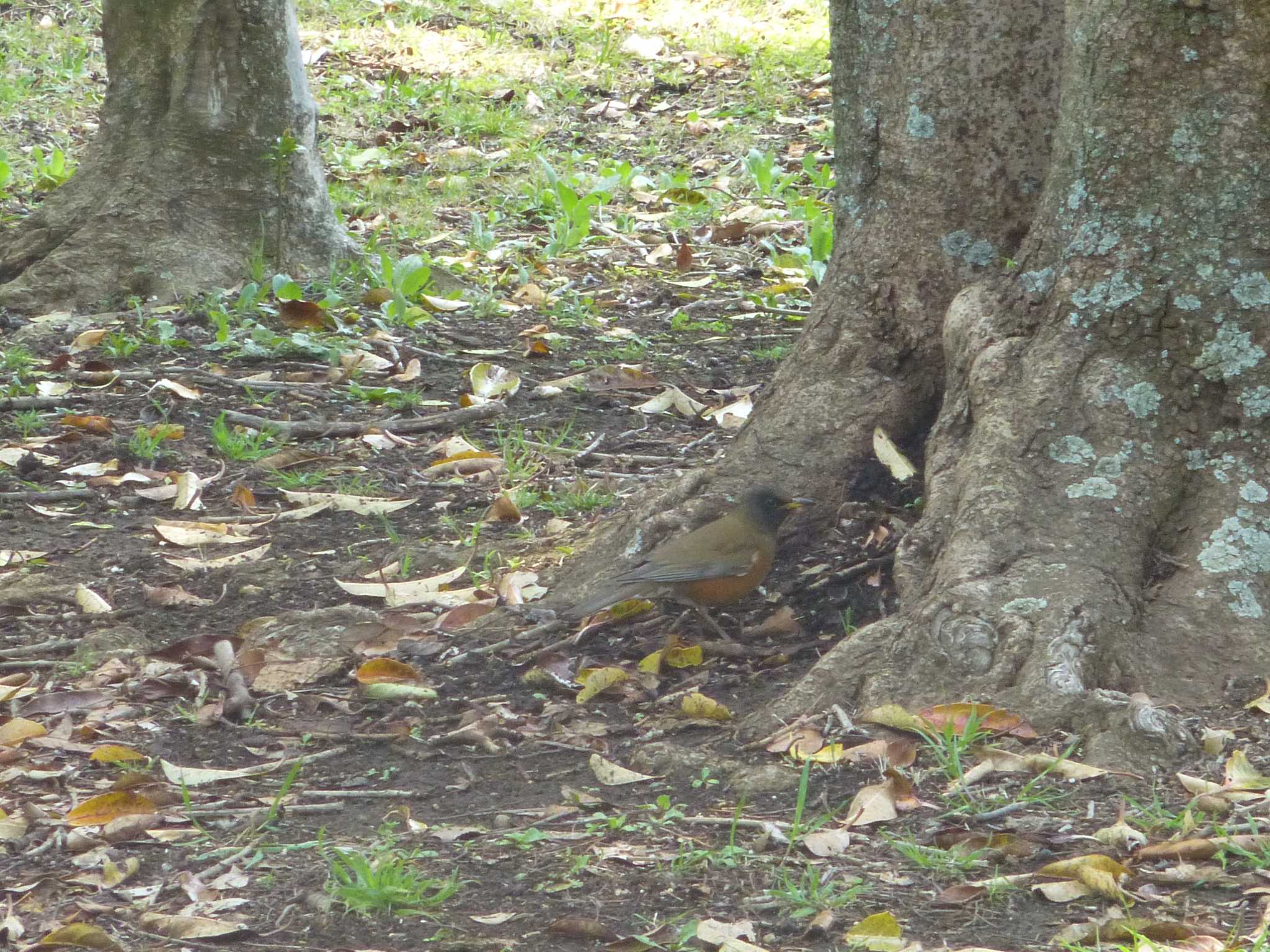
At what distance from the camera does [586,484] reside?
4996 millimetres

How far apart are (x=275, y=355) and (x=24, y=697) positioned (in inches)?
104

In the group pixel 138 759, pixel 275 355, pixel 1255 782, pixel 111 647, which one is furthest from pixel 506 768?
pixel 275 355

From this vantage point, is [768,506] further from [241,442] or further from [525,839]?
[241,442]

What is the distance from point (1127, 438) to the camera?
348 centimetres

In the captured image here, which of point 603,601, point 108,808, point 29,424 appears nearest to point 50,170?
point 29,424

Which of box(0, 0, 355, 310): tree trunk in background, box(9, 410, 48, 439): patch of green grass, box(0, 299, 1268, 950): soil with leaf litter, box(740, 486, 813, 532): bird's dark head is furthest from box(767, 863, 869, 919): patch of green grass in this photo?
box(0, 0, 355, 310): tree trunk in background

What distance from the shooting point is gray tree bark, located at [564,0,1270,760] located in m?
3.24

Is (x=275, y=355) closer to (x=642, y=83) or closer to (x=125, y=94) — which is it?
(x=125, y=94)

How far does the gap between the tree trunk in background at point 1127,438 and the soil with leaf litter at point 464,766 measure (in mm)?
207

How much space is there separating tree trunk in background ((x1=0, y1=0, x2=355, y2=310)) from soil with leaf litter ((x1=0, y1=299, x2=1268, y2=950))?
157 cm

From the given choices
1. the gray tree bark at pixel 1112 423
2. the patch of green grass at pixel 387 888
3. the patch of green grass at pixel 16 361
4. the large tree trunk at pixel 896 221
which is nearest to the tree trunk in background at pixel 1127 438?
the gray tree bark at pixel 1112 423

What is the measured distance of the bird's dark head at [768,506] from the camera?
4.11 m

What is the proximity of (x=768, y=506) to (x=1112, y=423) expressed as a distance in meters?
1.01

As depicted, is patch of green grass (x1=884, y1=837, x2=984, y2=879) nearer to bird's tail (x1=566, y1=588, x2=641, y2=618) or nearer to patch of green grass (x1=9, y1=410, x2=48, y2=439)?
bird's tail (x1=566, y1=588, x2=641, y2=618)
